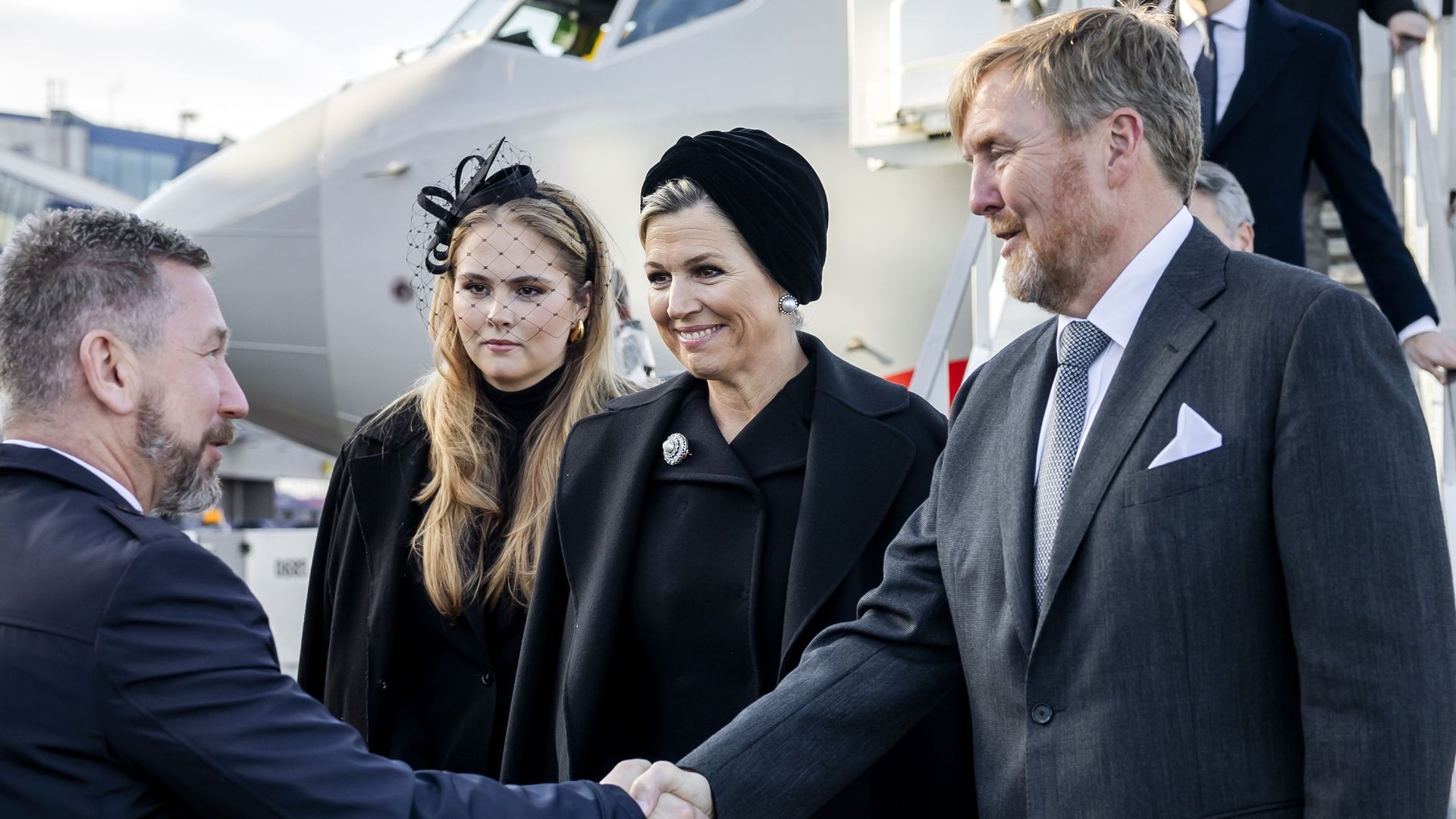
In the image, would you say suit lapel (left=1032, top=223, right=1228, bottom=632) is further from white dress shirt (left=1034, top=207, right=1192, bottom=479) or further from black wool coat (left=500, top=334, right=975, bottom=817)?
black wool coat (left=500, top=334, right=975, bottom=817)

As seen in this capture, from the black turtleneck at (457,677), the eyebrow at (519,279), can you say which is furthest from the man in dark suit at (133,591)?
the eyebrow at (519,279)

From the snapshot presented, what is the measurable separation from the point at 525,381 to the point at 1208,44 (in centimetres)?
232

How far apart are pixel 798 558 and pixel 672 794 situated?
563 mm

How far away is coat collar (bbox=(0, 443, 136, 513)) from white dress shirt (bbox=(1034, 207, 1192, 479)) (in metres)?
1.51

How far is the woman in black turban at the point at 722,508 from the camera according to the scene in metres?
2.95

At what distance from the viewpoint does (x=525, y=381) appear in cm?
381

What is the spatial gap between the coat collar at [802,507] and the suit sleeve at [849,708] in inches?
8.8

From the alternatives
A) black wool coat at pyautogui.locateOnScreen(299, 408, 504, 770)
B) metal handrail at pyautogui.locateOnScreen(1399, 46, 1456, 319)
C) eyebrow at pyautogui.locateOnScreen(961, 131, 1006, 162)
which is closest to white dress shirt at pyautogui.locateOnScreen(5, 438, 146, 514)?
black wool coat at pyautogui.locateOnScreen(299, 408, 504, 770)

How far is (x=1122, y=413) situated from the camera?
2.12 m

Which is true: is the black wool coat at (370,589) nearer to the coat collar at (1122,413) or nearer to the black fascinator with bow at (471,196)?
the black fascinator with bow at (471,196)

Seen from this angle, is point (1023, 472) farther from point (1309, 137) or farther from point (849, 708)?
point (1309, 137)

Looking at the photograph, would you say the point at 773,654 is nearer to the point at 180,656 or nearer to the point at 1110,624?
the point at 1110,624

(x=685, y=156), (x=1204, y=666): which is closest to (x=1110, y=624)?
(x=1204, y=666)

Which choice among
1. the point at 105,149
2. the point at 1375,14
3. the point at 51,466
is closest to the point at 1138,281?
the point at 51,466
